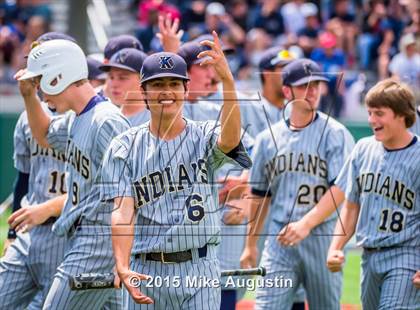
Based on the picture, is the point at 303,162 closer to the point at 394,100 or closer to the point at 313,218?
the point at 313,218

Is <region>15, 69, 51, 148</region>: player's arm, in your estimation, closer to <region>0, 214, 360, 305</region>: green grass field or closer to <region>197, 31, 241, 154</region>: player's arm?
<region>197, 31, 241, 154</region>: player's arm

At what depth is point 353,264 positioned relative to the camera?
47.6 feet

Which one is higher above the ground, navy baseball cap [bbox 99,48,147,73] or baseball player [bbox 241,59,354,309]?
navy baseball cap [bbox 99,48,147,73]

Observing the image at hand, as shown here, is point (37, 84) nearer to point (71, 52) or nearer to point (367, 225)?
point (71, 52)

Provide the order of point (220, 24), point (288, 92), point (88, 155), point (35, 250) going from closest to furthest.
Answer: point (88, 155), point (35, 250), point (288, 92), point (220, 24)

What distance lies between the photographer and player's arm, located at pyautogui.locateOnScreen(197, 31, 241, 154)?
625cm

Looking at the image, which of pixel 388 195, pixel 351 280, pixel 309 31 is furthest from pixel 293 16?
pixel 388 195

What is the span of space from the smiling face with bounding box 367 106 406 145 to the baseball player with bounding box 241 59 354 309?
1136 millimetres

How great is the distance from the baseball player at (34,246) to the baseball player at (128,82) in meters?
0.88

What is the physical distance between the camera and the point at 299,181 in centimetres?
890

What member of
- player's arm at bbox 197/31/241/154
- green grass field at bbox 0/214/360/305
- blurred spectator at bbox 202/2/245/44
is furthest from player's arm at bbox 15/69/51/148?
blurred spectator at bbox 202/2/245/44

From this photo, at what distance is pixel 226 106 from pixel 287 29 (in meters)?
15.4

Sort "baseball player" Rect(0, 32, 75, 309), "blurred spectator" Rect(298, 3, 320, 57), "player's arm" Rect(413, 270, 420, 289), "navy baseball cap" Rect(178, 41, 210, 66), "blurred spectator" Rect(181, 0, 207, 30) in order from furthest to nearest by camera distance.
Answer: "blurred spectator" Rect(181, 0, 207, 30) < "blurred spectator" Rect(298, 3, 320, 57) < "navy baseball cap" Rect(178, 41, 210, 66) < "baseball player" Rect(0, 32, 75, 309) < "player's arm" Rect(413, 270, 420, 289)

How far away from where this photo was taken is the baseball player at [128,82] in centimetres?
887
